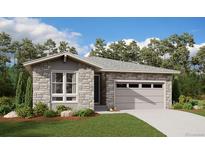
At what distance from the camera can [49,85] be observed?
15117 mm

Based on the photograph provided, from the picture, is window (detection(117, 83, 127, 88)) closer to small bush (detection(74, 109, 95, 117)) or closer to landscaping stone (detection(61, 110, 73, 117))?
small bush (detection(74, 109, 95, 117))

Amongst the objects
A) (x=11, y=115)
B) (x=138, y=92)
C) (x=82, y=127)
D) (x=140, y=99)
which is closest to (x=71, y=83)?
(x=11, y=115)

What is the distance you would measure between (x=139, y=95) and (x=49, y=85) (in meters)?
6.68

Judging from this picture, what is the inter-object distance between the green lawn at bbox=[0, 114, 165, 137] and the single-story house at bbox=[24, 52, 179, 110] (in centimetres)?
214

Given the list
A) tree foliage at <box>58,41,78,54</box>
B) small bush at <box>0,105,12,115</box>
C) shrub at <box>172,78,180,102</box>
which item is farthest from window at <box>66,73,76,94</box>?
tree foliage at <box>58,41,78,54</box>

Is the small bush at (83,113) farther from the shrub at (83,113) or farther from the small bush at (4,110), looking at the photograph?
the small bush at (4,110)

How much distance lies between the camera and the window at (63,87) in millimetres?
15344

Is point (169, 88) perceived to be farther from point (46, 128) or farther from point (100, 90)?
point (46, 128)

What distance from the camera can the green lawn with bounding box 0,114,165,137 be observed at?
10.4m

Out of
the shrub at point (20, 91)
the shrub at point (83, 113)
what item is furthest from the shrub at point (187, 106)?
the shrub at point (20, 91)

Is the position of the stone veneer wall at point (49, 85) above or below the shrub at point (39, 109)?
above

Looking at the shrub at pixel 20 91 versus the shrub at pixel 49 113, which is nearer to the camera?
the shrub at pixel 49 113
